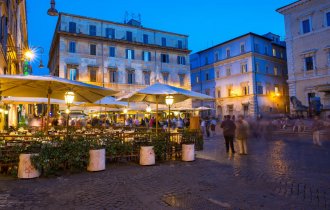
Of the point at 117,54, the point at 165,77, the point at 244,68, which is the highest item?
the point at 117,54

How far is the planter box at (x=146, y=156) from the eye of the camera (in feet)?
26.6

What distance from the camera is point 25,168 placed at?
6.46 meters

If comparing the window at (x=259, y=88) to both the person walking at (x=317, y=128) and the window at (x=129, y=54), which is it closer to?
the window at (x=129, y=54)

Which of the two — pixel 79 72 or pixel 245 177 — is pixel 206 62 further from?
pixel 245 177

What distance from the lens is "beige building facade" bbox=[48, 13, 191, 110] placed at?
106 feet

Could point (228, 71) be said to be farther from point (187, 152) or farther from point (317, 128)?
point (187, 152)

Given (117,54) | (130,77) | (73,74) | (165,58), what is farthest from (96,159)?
(165,58)

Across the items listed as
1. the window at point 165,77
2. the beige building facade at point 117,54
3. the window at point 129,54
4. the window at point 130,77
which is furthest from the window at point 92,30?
the window at point 165,77

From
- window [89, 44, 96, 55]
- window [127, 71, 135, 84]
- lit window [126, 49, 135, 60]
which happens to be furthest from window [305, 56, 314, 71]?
window [89, 44, 96, 55]

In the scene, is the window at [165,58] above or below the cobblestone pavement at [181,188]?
above

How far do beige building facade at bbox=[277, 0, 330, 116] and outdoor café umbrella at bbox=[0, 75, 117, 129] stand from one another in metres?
23.8

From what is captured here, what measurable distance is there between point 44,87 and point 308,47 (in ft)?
94.6

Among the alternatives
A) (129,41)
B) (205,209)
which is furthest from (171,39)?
(205,209)

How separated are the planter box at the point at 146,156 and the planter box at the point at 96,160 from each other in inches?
53.4
